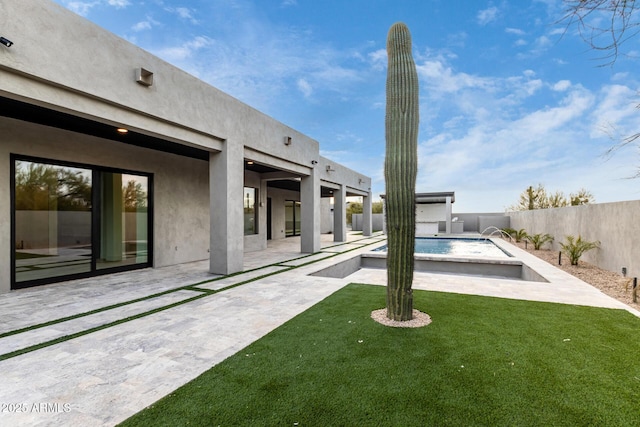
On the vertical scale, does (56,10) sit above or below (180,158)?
above

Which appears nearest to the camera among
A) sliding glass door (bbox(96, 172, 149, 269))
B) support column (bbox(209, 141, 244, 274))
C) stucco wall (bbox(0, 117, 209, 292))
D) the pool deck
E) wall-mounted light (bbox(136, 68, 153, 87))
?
the pool deck

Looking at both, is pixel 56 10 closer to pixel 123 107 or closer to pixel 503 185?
pixel 123 107

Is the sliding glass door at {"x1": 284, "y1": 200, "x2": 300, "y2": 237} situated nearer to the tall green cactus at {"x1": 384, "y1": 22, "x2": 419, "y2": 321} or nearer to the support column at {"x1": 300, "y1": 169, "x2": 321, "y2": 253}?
the support column at {"x1": 300, "y1": 169, "x2": 321, "y2": 253}

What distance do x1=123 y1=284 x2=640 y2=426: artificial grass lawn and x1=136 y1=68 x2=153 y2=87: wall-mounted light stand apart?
519 centimetres

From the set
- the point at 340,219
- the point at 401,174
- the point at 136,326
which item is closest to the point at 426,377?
the point at 401,174

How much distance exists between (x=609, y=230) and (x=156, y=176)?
43.1 feet

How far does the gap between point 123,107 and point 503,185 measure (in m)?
33.8

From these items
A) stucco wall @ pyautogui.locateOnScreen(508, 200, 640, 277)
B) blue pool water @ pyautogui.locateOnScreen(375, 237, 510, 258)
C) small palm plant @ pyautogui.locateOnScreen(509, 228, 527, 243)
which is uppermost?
stucco wall @ pyautogui.locateOnScreen(508, 200, 640, 277)

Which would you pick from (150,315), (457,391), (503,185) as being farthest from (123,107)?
(503,185)

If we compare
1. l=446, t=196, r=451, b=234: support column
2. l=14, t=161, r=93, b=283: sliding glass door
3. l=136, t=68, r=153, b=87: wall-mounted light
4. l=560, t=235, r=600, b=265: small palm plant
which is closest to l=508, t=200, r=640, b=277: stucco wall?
l=560, t=235, r=600, b=265: small palm plant

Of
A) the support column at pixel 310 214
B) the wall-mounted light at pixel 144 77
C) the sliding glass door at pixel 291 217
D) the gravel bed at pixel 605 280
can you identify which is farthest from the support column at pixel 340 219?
the wall-mounted light at pixel 144 77

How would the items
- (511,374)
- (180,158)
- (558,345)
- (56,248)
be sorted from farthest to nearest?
(180,158) < (56,248) < (558,345) < (511,374)

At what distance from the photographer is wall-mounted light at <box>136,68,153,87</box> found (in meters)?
5.46

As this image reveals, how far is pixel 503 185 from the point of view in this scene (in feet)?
99.8
